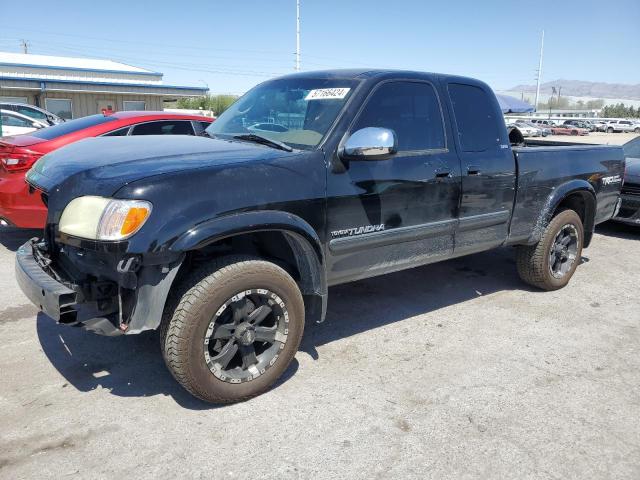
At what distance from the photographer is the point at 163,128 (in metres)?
6.64

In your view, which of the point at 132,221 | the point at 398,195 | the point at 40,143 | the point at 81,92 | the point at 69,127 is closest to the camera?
the point at 132,221

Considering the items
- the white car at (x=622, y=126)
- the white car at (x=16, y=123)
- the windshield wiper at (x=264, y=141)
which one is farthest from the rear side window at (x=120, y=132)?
the white car at (x=622, y=126)

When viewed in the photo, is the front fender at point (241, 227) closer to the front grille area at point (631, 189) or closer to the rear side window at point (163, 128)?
the rear side window at point (163, 128)

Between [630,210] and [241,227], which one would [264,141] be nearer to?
[241,227]

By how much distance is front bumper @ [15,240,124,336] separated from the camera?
8.98ft

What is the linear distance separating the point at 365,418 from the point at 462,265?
3.59m

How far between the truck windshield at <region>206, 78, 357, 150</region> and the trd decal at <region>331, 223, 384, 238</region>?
1.89 ft

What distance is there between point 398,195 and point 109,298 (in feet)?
6.51

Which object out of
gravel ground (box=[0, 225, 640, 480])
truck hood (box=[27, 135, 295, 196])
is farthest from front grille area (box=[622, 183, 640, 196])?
truck hood (box=[27, 135, 295, 196])

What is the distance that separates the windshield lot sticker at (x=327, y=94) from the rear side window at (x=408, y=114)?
0.19 metres

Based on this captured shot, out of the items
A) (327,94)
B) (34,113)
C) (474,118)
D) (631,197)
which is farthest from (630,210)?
(34,113)

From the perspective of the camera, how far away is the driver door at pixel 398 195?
11.5 ft

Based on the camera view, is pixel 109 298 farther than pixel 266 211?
No

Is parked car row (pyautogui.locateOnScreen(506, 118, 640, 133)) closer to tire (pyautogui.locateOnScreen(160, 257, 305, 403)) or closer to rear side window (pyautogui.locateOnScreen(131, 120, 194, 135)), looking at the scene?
rear side window (pyautogui.locateOnScreen(131, 120, 194, 135))
